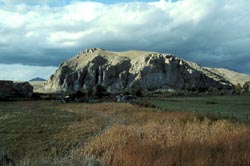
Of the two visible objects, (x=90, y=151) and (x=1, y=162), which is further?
(x=90, y=151)

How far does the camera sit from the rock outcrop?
14444 cm

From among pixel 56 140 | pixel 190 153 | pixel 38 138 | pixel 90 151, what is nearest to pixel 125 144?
pixel 90 151

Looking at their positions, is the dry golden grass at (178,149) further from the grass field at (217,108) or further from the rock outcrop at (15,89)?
the rock outcrop at (15,89)

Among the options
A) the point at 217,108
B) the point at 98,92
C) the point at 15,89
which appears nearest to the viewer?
the point at 217,108

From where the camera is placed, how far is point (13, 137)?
80.7ft

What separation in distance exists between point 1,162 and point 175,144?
18.7 ft

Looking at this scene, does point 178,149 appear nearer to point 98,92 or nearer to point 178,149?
point 178,149

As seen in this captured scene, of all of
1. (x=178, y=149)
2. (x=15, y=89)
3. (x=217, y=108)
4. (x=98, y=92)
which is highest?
(x=15, y=89)

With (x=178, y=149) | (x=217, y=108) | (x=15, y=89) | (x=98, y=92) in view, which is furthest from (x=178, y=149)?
(x=15, y=89)

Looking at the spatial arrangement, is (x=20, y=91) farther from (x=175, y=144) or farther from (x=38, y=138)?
(x=175, y=144)

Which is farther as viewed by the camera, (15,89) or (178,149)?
(15,89)

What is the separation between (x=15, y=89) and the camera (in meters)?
151

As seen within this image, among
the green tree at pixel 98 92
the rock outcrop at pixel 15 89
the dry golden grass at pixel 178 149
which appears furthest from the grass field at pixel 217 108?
the rock outcrop at pixel 15 89

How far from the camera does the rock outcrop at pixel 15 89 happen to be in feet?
474
